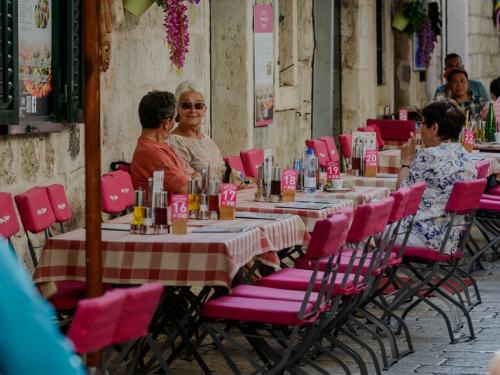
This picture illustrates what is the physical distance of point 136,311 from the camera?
2.28 m

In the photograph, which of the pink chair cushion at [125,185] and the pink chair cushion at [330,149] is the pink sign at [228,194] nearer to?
the pink chair cushion at [125,185]

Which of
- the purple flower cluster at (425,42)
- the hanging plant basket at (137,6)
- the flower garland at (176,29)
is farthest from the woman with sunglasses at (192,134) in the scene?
the purple flower cluster at (425,42)

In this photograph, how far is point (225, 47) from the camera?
29.9 ft

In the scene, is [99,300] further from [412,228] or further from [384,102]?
[384,102]

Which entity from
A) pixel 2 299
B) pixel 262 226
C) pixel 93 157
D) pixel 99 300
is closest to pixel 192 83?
pixel 262 226

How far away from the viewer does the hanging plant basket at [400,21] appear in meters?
14.6

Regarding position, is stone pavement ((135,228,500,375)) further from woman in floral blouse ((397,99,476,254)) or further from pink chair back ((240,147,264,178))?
pink chair back ((240,147,264,178))

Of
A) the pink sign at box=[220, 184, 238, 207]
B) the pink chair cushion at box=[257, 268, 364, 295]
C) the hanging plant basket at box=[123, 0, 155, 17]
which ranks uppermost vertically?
the hanging plant basket at box=[123, 0, 155, 17]

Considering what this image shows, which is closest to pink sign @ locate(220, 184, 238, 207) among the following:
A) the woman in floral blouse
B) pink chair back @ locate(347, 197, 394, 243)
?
pink chair back @ locate(347, 197, 394, 243)

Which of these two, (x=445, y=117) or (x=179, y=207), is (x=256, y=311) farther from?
(x=445, y=117)

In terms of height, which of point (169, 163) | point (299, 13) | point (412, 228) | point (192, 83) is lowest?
point (412, 228)

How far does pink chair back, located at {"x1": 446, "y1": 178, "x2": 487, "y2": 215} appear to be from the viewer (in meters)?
5.51

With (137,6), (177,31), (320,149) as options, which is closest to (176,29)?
(177,31)

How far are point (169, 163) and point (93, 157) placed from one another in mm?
3185
